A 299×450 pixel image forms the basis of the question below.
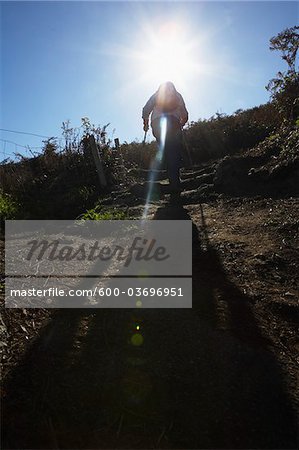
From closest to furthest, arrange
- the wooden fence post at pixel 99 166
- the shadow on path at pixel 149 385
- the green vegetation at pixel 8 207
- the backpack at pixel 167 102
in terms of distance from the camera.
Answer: the shadow on path at pixel 149 385
the backpack at pixel 167 102
the green vegetation at pixel 8 207
the wooden fence post at pixel 99 166

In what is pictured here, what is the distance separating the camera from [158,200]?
22.4 ft

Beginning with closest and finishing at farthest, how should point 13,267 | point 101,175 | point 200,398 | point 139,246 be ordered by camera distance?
point 200,398, point 13,267, point 139,246, point 101,175

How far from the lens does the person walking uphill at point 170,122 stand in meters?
6.36

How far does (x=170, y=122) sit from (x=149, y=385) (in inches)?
202

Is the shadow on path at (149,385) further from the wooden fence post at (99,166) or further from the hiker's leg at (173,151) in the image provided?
the wooden fence post at (99,166)

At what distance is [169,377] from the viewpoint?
6.88 ft

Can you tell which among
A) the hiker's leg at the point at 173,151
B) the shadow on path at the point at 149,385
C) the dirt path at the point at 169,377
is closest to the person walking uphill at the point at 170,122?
the hiker's leg at the point at 173,151

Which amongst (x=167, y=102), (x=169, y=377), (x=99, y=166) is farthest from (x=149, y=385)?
(x=99, y=166)

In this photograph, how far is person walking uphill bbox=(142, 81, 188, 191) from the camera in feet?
20.9

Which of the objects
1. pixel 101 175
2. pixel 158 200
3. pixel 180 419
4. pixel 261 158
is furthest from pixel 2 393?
pixel 101 175

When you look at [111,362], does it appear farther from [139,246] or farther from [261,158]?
[261,158]

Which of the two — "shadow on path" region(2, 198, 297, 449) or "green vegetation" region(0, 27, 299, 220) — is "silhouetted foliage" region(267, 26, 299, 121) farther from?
"shadow on path" region(2, 198, 297, 449)

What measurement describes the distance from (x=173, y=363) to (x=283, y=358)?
0.72m

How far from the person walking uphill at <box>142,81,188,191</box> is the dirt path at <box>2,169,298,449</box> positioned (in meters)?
3.52
